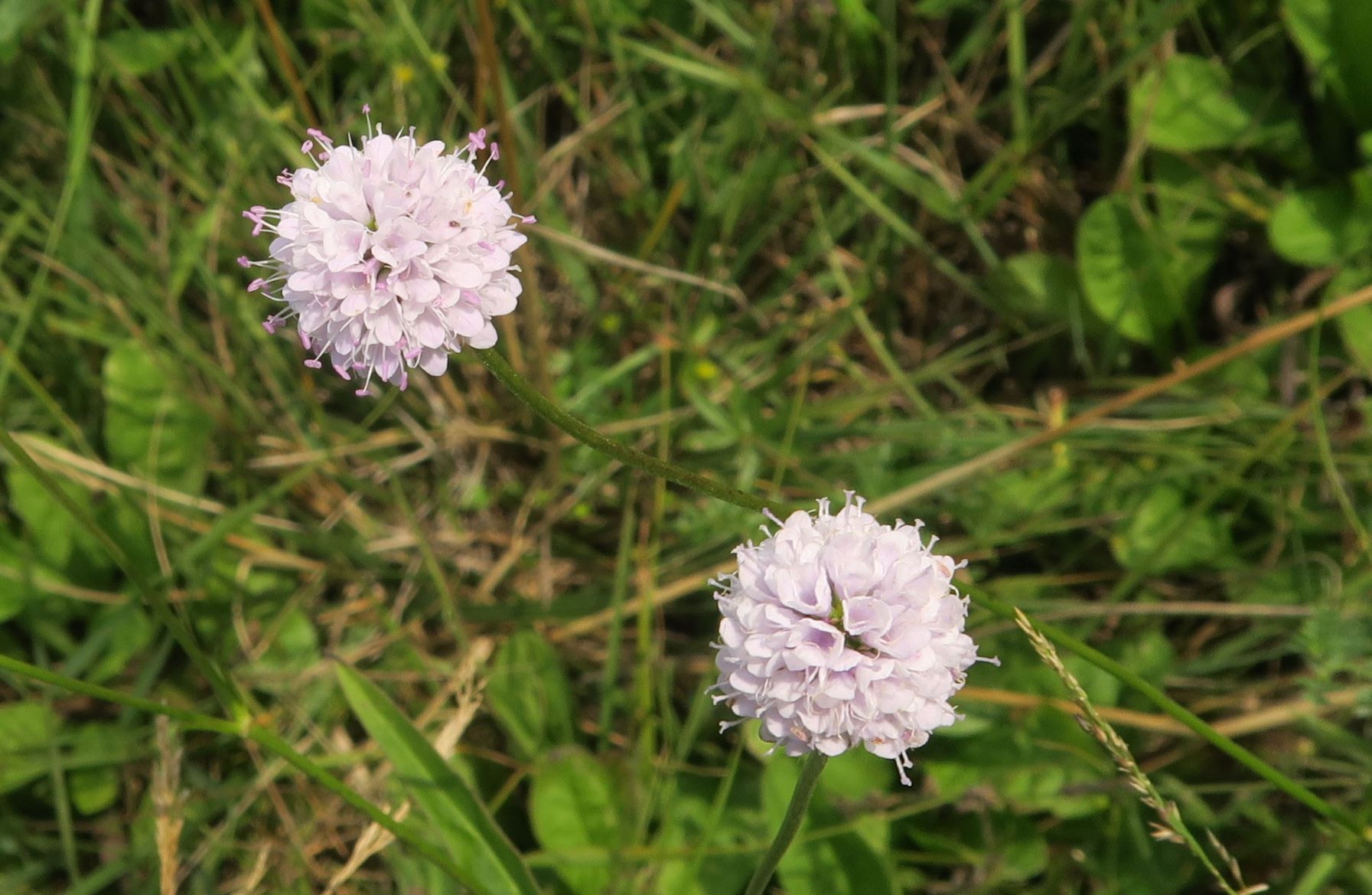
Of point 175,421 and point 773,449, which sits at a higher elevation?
point 773,449

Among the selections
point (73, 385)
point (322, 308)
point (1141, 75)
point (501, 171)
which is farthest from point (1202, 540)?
point (73, 385)

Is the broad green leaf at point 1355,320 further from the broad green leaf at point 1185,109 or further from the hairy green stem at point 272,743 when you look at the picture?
the hairy green stem at point 272,743

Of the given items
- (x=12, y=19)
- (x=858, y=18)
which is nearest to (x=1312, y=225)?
(x=858, y=18)

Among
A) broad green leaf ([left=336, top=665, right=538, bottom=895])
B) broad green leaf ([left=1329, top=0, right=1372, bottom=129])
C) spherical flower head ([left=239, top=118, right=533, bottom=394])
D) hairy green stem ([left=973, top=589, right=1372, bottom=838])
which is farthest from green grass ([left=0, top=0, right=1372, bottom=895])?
spherical flower head ([left=239, top=118, right=533, bottom=394])

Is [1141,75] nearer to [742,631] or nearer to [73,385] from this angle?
[742,631]

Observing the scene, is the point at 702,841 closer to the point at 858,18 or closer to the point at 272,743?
the point at 272,743
